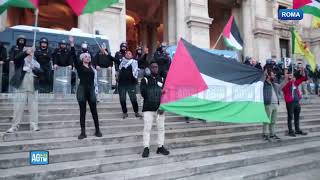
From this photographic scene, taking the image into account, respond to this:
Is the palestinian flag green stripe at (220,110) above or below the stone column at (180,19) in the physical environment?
below

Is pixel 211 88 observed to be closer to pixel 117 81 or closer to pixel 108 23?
pixel 117 81

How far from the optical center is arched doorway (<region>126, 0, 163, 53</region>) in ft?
81.4

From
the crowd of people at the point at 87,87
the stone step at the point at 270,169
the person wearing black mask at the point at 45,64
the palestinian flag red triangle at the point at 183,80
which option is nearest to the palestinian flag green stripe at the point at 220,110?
the palestinian flag red triangle at the point at 183,80

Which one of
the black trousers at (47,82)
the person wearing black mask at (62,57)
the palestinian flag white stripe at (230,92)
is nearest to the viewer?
the palestinian flag white stripe at (230,92)

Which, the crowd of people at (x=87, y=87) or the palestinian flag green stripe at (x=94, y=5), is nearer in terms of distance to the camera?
the crowd of people at (x=87, y=87)

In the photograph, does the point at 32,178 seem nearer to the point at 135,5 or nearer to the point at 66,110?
the point at 66,110

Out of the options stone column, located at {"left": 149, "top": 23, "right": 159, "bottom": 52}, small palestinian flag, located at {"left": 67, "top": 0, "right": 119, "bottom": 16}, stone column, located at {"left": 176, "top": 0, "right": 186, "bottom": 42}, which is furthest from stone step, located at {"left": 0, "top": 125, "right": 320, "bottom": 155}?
stone column, located at {"left": 149, "top": 23, "right": 159, "bottom": 52}

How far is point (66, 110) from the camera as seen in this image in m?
8.92

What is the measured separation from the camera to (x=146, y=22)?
1009 inches

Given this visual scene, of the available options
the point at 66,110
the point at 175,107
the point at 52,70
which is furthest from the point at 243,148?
the point at 52,70

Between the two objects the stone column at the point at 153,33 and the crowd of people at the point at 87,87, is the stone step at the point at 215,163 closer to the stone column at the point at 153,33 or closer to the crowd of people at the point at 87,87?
the crowd of people at the point at 87,87

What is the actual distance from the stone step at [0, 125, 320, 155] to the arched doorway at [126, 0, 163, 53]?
1676 cm

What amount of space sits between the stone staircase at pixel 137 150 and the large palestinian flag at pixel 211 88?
2.30 feet

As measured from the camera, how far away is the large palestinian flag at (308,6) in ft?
38.8
